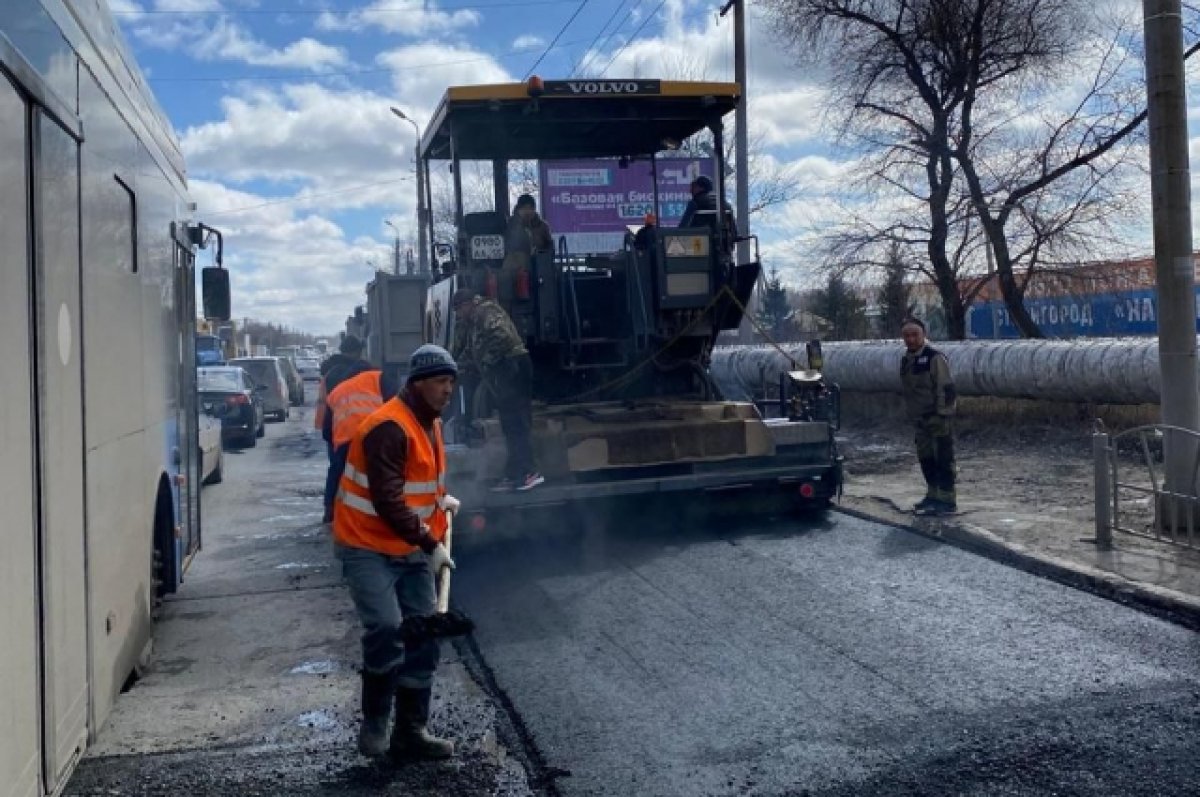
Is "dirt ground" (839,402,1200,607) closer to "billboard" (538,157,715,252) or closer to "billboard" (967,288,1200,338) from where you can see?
"billboard" (967,288,1200,338)

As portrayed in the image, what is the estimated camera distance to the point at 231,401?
21.2 m

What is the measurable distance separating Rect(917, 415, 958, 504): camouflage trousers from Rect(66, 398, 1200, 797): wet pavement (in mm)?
1151

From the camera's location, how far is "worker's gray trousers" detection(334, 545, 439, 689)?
482 centimetres

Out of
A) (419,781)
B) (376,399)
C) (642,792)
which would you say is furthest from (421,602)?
(376,399)

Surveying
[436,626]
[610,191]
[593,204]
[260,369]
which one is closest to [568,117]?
[436,626]

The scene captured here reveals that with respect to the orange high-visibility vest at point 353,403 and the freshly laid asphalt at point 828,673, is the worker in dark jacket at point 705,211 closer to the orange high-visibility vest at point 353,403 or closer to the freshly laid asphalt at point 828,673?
the freshly laid asphalt at point 828,673

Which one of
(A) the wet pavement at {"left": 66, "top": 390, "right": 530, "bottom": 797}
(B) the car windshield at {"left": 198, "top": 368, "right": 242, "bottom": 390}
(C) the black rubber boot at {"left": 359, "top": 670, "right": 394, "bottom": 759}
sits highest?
(B) the car windshield at {"left": 198, "top": 368, "right": 242, "bottom": 390}

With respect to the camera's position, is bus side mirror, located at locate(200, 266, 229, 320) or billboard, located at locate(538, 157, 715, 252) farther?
billboard, located at locate(538, 157, 715, 252)

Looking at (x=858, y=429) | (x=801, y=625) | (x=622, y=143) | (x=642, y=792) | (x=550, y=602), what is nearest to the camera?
(x=642, y=792)

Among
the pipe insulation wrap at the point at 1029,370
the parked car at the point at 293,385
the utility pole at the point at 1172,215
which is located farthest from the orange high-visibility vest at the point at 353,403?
the parked car at the point at 293,385

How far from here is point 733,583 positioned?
7.89m

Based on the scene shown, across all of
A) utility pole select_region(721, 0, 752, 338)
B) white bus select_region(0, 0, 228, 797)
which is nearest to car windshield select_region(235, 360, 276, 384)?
utility pole select_region(721, 0, 752, 338)

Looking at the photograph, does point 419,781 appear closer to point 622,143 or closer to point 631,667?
point 631,667

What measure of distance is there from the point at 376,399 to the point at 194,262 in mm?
1751
